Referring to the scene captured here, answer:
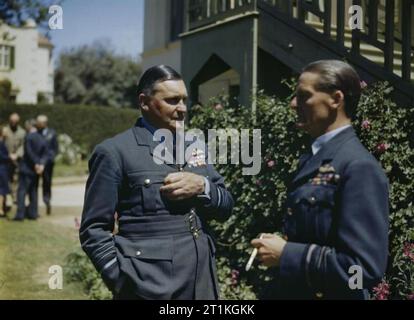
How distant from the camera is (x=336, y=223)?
6.28ft

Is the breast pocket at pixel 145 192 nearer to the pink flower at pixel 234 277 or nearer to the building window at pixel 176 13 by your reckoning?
the pink flower at pixel 234 277

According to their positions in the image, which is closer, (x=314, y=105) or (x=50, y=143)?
(x=314, y=105)

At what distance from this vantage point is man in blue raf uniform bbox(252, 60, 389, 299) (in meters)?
1.85

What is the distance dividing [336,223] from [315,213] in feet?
0.28

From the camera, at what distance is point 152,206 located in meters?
2.29

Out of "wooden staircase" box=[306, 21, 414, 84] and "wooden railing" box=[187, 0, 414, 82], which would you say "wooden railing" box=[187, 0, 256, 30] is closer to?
"wooden railing" box=[187, 0, 414, 82]

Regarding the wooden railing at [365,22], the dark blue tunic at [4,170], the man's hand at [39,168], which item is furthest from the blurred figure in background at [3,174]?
the wooden railing at [365,22]

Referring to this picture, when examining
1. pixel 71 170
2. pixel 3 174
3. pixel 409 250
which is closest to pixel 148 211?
pixel 409 250

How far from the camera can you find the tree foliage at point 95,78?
3356 cm

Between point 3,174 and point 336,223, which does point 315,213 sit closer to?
point 336,223

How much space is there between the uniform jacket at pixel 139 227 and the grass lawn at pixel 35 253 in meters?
1.08

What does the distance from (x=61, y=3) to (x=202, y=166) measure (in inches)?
58.4
